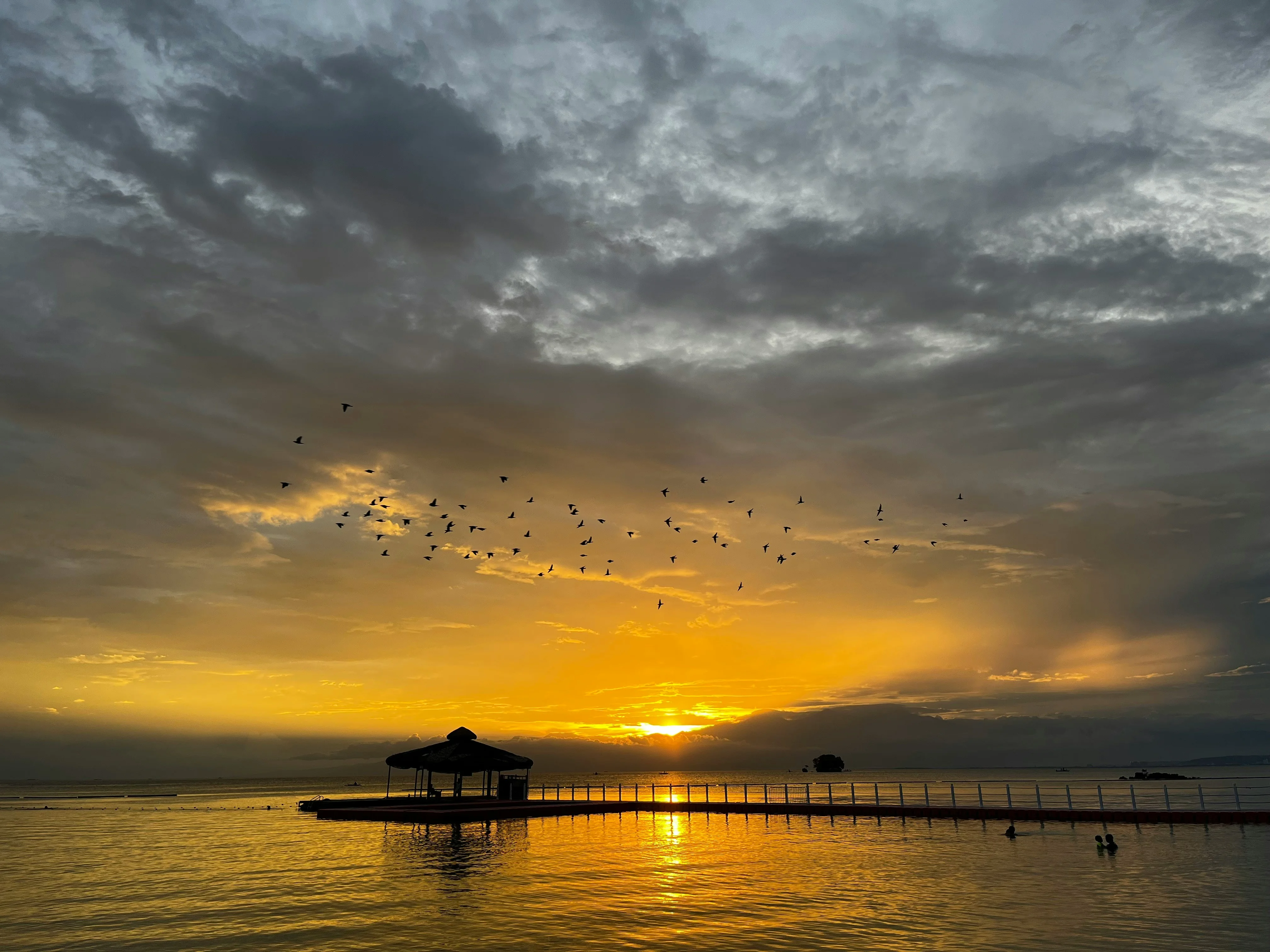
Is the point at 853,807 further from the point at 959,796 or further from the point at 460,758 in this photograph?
the point at 959,796

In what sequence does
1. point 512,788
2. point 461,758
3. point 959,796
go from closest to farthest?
point 461,758, point 512,788, point 959,796

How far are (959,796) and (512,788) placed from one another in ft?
214

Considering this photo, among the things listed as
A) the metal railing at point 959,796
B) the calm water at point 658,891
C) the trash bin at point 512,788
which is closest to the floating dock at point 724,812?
the trash bin at point 512,788

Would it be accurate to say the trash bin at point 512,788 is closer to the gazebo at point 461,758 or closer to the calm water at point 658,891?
the gazebo at point 461,758

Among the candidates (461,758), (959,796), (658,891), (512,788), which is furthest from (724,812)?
(959,796)

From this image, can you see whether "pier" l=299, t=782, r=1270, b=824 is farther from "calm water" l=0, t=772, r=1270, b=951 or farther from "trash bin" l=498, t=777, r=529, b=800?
"calm water" l=0, t=772, r=1270, b=951

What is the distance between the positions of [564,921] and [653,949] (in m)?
3.66

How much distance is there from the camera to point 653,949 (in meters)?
17.5

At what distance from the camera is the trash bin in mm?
55469

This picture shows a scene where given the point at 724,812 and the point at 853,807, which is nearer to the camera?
the point at 853,807

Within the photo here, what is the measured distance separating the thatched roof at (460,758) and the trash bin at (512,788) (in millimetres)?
5440

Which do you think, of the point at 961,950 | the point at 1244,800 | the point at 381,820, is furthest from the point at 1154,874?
the point at 1244,800

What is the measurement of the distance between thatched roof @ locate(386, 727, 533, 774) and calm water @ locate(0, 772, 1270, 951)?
3.81 meters

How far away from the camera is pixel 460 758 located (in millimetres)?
46875
